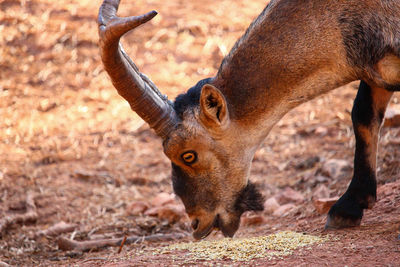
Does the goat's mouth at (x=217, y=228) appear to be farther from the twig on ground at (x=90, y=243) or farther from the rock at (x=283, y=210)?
the rock at (x=283, y=210)

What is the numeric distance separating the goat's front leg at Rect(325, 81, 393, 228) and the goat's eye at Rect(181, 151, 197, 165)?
4.65ft

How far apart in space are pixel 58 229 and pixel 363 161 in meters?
3.59

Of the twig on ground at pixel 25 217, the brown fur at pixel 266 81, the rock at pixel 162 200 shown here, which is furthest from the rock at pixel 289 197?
the twig on ground at pixel 25 217

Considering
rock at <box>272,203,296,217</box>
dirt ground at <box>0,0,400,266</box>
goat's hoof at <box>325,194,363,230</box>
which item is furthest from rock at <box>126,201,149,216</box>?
goat's hoof at <box>325,194,363,230</box>

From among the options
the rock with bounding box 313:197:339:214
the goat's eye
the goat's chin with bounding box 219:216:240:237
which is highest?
the goat's eye

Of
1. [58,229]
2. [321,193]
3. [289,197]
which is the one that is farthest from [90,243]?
[321,193]

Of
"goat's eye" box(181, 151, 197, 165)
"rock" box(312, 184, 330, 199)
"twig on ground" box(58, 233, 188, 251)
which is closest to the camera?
"goat's eye" box(181, 151, 197, 165)

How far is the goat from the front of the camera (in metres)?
4.82

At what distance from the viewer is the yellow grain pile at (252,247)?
4.46 m

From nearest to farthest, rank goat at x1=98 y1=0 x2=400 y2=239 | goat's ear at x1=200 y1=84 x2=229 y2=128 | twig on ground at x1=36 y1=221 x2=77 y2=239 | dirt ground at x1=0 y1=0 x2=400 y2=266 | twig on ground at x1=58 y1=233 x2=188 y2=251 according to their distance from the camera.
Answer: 1. goat at x1=98 y1=0 x2=400 y2=239
2. goat's ear at x1=200 y1=84 x2=229 y2=128
3. dirt ground at x1=0 y1=0 x2=400 y2=266
4. twig on ground at x1=58 y1=233 x2=188 y2=251
5. twig on ground at x1=36 y1=221 x2=77 y2=239

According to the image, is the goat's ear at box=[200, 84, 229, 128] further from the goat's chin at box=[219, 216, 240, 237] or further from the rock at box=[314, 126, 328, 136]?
the rock at box=[314, 126, 328, 136]

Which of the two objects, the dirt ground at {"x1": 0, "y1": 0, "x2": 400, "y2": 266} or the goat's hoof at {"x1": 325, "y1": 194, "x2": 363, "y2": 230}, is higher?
the goat's hoof at {"x1": 325, "y1": 194, "x2": 363, "y2": 230}

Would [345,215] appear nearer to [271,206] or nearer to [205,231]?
[205,231]

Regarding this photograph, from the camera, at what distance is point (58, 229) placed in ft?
21.6
